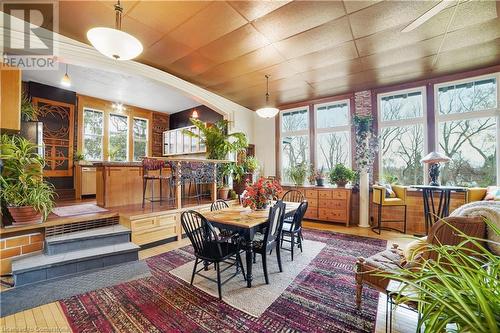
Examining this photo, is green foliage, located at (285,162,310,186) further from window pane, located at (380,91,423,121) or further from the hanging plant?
window pane, located at (380,91,423,121)

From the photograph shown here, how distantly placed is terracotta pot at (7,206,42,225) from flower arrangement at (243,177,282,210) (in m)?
2.85

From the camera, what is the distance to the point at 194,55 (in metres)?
3.72

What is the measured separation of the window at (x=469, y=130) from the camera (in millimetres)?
4180

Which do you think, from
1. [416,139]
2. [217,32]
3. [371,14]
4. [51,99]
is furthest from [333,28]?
[51,99]

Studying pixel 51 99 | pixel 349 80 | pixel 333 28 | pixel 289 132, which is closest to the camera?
pixel 333 28

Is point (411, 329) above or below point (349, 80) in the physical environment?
below

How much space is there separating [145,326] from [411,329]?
231 cm

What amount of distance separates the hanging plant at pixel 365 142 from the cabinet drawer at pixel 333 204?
3.08ft

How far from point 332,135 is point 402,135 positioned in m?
1.60

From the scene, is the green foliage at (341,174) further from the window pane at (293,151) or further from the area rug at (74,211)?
the area rug at (74,211)

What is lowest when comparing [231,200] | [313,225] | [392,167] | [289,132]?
[313,225]

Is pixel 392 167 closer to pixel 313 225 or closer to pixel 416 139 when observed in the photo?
pixel 416 139

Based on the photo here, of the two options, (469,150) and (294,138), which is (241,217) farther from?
(469,150)

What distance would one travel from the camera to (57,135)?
19.4 ft
